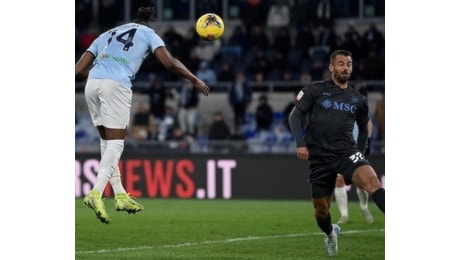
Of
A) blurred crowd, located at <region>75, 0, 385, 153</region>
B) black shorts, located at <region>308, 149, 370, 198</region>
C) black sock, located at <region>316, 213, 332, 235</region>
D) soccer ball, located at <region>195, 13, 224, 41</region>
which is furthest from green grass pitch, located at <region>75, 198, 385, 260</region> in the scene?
blurred crowd, located at <region>75, 0, 385, 153</region>

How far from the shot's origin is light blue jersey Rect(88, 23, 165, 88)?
345 inches

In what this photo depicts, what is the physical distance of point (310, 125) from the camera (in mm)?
9281

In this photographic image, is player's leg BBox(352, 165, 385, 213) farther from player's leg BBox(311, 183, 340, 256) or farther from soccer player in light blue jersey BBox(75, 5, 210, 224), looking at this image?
soccer player in light blue jersey BBox(75, 5, 210, 224)

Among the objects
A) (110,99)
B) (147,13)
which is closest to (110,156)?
(110,99)

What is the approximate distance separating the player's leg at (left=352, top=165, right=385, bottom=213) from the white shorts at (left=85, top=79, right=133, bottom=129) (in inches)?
74.4

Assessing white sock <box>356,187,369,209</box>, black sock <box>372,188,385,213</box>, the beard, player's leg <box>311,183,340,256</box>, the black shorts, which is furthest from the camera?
white sock <box>356,187,369,209</box>

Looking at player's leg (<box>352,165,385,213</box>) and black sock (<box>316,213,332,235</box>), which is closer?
player's leg (<box>352,165,385,213</box>)

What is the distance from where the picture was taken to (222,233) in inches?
470

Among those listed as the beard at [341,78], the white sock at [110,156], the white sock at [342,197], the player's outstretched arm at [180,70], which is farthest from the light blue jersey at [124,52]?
the white sock at [342,197]

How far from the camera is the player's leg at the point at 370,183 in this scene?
8.60 metres

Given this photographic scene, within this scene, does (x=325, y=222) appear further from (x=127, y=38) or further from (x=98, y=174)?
(x=127, y=38)
